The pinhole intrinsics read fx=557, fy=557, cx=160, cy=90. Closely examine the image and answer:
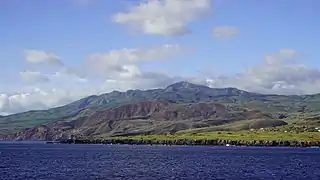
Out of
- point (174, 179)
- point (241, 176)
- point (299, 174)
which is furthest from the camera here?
point (299, 174)

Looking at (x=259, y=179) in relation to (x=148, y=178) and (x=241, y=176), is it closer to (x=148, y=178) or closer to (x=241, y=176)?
(x=241, y=176)

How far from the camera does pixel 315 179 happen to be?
105562 mm

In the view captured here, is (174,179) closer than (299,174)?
Yes

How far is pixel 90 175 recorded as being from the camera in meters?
113

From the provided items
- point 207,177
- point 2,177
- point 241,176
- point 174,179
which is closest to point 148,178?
point 174,179

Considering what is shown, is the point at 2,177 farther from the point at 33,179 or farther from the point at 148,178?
the point at 148,178

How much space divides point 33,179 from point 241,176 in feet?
133

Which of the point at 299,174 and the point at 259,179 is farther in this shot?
the point at 299,174

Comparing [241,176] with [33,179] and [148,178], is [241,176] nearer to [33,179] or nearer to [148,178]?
[148,178]

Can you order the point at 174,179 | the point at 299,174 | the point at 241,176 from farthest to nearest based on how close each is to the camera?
the point at 299,174
the point at 241,176
the point at 174,179

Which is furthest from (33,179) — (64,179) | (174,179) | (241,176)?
(241,176)

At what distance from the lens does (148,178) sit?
10519 centimetres

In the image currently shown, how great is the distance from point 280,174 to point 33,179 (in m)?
51.0

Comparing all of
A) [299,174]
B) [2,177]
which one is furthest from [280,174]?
[2,177]
